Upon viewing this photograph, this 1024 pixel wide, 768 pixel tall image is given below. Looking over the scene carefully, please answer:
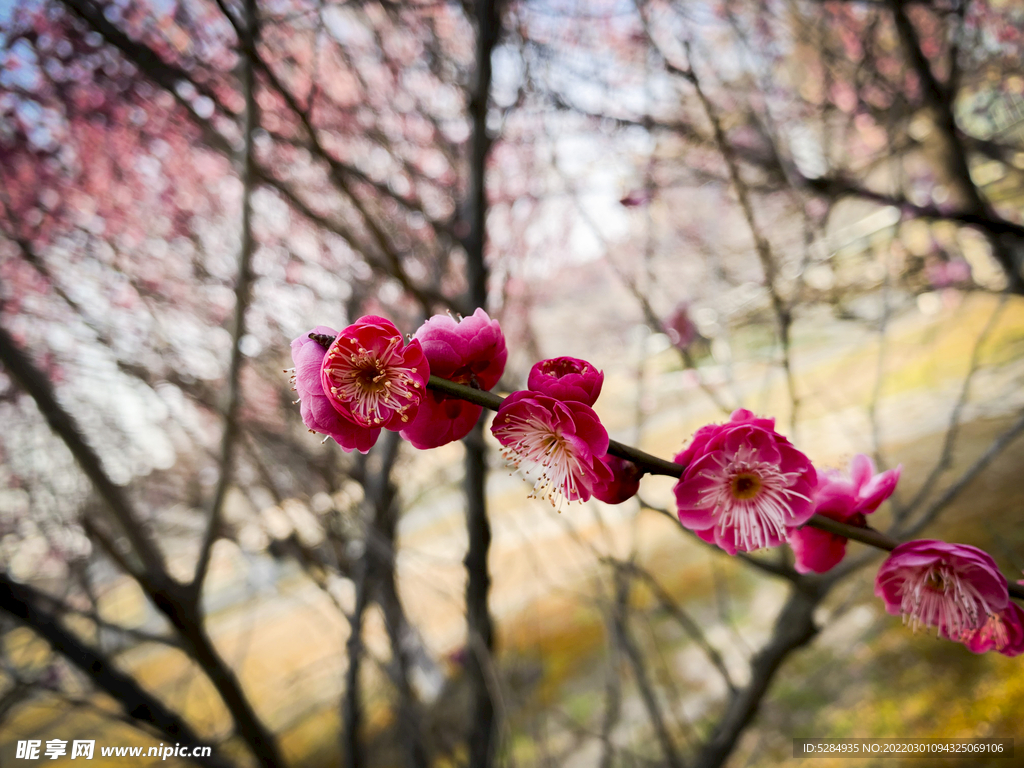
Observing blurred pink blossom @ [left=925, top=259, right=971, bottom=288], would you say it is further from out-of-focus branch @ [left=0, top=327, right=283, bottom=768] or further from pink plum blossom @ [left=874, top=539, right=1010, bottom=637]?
out-of-focus branch @ [left=0, top=327, right=283, bottom=768]

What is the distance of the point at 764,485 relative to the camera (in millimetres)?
593

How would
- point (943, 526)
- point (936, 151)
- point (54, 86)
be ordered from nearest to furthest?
point (54, 86) → point (936, 151) → point (943, 526)

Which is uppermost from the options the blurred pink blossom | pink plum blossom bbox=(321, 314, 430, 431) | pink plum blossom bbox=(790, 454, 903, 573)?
the blurred pink blossom

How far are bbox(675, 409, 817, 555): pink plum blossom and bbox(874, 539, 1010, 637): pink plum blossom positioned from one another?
118mm

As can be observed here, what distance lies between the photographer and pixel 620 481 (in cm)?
55

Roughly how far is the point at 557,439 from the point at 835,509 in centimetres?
31

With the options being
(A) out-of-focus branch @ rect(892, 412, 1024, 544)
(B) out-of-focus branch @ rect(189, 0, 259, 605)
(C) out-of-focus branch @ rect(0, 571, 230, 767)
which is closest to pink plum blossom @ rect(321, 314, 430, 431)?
(B) out-of-focus branch @ rect(189, 0, 259, 605)

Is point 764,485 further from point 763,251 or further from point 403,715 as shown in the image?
point 403,715

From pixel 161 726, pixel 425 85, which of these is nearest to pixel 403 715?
pixel 161 726

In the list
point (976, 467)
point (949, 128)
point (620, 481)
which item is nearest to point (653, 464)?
point (620, 481)

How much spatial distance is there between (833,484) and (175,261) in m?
2.99

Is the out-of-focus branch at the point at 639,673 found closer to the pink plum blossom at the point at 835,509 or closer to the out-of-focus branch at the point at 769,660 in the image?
the out-of-focus branch at the point at 769,660

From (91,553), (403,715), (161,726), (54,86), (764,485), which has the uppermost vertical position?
(54,86)

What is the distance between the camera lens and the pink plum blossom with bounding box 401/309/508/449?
0.55m
